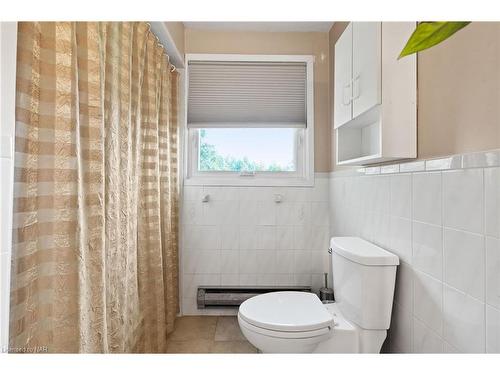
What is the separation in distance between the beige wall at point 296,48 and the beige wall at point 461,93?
1.15 metres

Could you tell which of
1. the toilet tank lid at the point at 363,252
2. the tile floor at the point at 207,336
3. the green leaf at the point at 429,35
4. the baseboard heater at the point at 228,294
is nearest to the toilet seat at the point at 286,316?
the toilet tank lid at the point at 363,252

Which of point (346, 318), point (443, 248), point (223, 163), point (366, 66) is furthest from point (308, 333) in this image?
point (223, 163)

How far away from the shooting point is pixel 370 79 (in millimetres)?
1184

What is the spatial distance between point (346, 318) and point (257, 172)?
1.23 meters

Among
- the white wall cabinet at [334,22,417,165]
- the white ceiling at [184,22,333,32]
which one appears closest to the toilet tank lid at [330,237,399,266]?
the white wall cabinet at [334,22,417,165]

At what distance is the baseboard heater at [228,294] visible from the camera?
7.09 ft

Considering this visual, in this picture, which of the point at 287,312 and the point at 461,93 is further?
the point at 287,312

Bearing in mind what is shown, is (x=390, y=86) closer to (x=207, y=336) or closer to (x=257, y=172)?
(x=257, y=172)

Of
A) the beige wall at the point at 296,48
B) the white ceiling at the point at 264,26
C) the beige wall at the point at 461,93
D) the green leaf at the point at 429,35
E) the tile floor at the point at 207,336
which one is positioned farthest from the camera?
the beige wall at the point at 296,48

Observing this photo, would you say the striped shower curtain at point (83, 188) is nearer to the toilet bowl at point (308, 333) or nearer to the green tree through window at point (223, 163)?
the toilet bowl at point (308, 333)

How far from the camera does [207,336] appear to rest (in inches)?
76.9

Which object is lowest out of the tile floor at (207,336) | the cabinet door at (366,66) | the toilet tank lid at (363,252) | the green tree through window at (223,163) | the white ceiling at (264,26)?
the tile floor at (207,336)

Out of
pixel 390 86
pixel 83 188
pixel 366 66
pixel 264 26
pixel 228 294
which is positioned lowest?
pixel 228 294
